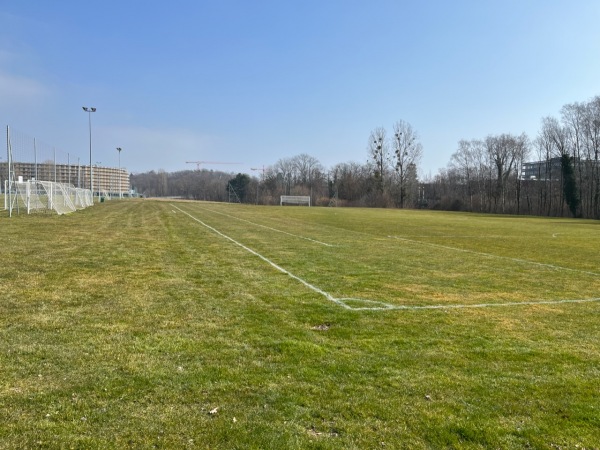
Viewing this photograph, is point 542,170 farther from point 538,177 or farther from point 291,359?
point 291,359

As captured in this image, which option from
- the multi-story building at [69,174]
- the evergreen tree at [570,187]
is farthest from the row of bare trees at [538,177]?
the multi-story building at [69,174]

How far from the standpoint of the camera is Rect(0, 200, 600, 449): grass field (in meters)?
3.36

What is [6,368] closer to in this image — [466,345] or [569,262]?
[466,345]

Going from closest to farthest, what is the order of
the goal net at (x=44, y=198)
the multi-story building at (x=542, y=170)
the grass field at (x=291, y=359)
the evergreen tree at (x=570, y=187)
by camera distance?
the grass field at (x=291, y=359) < the goal net at (x=44, y=198) < the evergreen tree at (x=570, y=187) < the multi-story building at (x=542, y=170)

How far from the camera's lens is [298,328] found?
6.02 metres

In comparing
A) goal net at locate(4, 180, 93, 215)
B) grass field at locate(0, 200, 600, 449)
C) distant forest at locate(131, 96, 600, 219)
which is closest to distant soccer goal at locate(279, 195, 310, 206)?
distant forest at locate(131, 96, 600, 219)

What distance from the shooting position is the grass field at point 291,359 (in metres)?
3.36

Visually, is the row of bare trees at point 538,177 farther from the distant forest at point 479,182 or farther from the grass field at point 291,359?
the grass field at point 291,359

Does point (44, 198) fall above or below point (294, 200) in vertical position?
below

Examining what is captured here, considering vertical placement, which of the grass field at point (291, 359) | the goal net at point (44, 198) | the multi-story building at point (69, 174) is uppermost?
the multi-story building at point (69, 174)

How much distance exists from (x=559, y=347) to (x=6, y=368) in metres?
6.10

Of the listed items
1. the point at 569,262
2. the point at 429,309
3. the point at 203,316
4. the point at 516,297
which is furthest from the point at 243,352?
the point at 569,262

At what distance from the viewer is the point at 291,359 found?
482 cm

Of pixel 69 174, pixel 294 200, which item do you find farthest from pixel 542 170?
pixel 69 174
